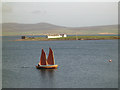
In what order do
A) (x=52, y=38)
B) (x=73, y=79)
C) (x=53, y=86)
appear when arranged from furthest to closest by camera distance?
1. (x=52, y=38)
2. (x=73, y=79)
3. (x=53, y=86)

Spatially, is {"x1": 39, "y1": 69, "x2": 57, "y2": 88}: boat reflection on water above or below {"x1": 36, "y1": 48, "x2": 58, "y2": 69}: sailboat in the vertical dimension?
below

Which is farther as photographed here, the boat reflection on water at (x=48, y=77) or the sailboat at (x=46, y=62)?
the sailboat at (x=46, y=62)

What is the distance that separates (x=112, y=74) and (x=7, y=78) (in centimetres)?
1378

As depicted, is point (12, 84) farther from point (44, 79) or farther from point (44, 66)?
point (44, 66)

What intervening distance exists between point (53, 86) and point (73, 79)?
172 inches

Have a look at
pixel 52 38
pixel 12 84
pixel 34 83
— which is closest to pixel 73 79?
pixel 34 83

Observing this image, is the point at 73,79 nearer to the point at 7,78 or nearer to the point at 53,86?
the point at 53,86

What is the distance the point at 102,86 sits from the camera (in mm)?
30578

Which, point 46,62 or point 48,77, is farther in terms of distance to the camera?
point 46,62

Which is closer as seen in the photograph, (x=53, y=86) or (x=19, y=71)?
(x=53, y=86)

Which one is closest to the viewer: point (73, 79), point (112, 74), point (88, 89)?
point (88, 89)

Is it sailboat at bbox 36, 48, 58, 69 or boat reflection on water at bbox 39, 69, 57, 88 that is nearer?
boat reflection on water at bbox 39, 69, 57, 88

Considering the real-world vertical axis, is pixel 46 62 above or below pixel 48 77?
above

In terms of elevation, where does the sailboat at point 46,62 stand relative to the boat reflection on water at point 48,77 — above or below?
above
